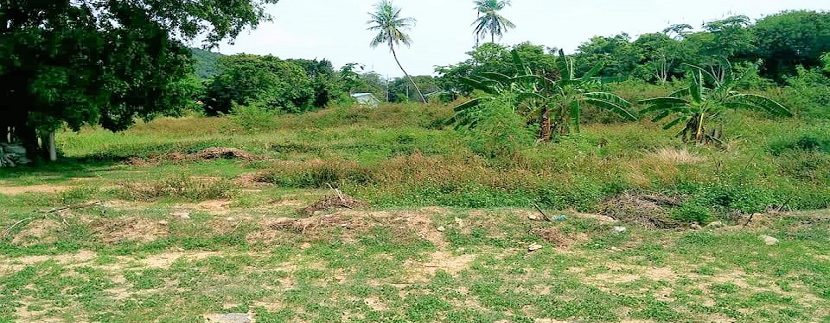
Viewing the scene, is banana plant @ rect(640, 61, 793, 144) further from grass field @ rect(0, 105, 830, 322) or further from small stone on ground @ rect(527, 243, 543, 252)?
small stone on ground @ rect(527, 243, 543, 252)

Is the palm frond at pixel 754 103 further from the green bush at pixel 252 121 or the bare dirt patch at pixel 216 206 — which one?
the green bush at pixel 252 121

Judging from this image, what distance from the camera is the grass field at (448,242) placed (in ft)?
19.1

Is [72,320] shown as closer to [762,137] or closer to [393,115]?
[762,137]

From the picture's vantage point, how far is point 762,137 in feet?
56.0

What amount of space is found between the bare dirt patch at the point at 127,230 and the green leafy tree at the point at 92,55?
7132 mm

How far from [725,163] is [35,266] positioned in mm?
10403

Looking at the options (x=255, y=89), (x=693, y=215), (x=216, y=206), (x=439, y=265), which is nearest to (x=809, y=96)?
(x=693, y=215)

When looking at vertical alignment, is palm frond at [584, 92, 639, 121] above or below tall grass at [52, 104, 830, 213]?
above

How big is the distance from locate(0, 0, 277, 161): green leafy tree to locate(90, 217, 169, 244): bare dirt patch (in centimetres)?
713

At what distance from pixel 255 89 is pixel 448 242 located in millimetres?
32428

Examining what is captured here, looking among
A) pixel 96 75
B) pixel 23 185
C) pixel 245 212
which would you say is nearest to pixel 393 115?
pixel 96 75

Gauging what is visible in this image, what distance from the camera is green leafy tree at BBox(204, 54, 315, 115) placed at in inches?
1510

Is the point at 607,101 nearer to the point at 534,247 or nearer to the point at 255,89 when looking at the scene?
the point at 534,247

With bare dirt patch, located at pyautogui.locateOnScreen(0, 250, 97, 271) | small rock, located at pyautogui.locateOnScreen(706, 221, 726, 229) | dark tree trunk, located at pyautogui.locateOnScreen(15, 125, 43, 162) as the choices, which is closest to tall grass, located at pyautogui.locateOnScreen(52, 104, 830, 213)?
small rock, located at pyautogui.locateOnScreen(706, 221, 726, 229)
